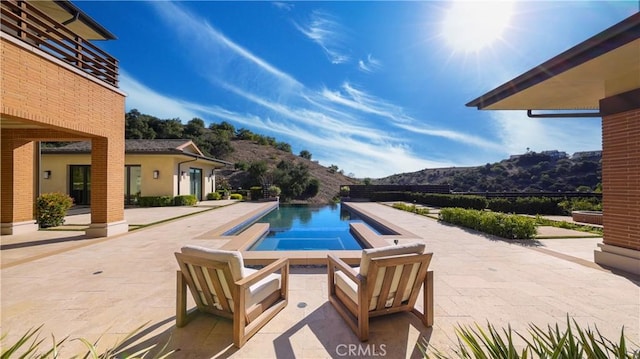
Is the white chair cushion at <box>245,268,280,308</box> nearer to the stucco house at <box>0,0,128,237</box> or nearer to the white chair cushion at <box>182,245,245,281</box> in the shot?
the white chair cushion at <box>182,245,245,281</box>

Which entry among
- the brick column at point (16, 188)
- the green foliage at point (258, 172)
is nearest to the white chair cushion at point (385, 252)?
the brick column at point (16, 188)

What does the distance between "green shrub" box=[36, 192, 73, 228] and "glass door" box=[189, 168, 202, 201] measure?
372 inches

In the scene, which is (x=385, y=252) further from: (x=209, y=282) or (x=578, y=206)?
(x=578, y=206)

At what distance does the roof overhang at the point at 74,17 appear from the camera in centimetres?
688

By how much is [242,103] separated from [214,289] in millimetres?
35620

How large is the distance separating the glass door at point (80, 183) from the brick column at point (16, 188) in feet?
27.8

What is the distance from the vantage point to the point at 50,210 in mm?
8758

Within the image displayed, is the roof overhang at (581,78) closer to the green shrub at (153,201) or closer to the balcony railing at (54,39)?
the balcony railing at (54,39)

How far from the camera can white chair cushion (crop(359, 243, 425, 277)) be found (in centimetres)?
267

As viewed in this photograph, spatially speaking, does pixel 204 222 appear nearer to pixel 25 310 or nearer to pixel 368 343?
pixel 25 310

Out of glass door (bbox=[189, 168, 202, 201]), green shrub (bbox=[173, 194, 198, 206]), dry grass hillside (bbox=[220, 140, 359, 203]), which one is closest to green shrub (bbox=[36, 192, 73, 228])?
green shrub (bbox=[173, 194, 198, 206])

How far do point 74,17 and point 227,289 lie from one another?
29.6 ft

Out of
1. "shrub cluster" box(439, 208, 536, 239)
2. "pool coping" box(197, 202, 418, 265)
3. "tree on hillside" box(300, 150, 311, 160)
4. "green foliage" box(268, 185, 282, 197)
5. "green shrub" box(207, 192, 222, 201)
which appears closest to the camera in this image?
"pool coping" box(197, 202, 418, 265)

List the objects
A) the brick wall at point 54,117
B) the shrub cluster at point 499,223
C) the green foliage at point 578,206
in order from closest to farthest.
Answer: the brick wall at point 54,117 < the shrub cluster at point 499,223 < the green foliage at point 578,206
